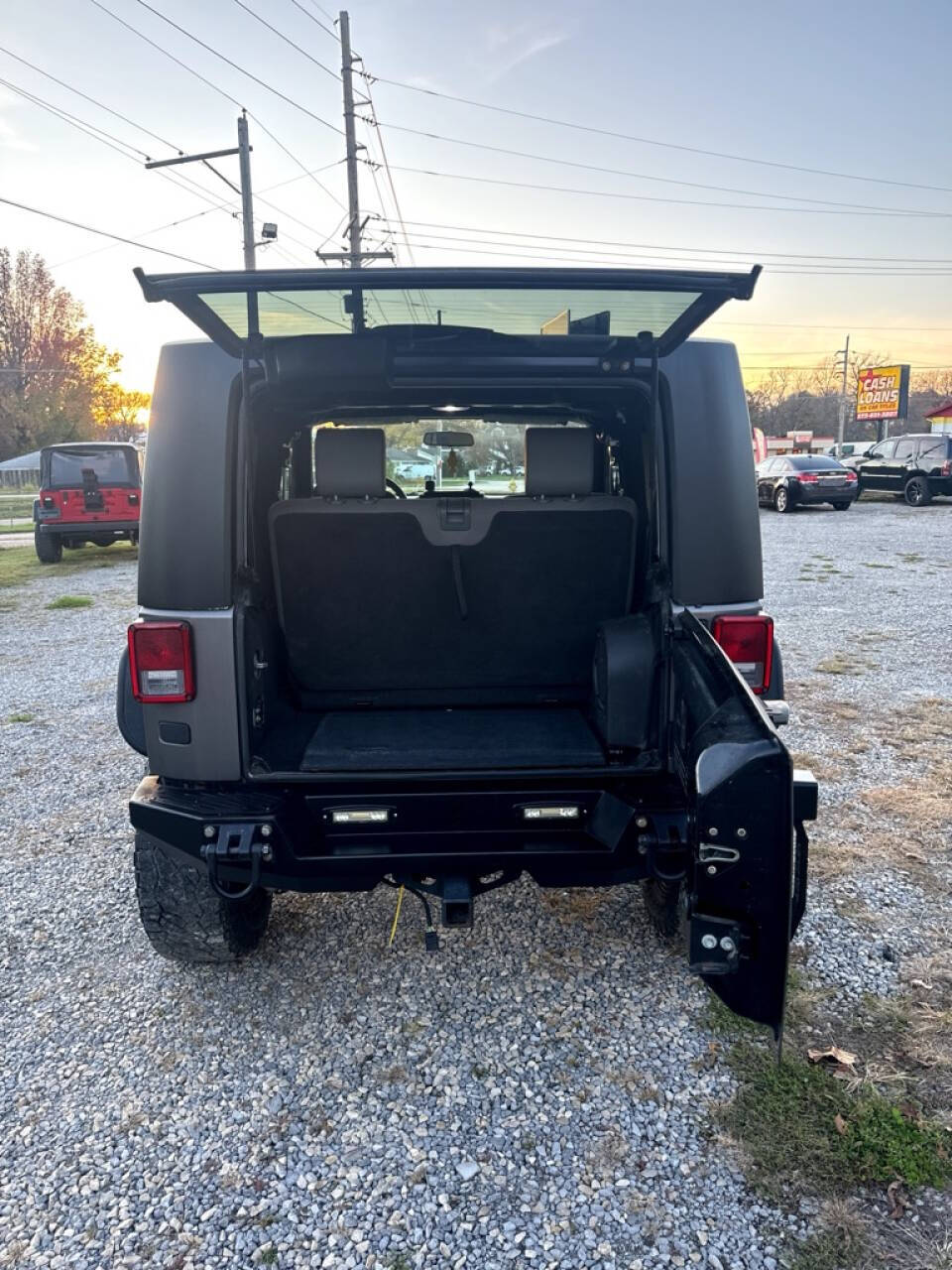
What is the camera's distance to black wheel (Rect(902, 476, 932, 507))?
2027cm

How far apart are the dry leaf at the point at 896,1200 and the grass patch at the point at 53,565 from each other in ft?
41.8

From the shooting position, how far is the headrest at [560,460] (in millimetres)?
2934

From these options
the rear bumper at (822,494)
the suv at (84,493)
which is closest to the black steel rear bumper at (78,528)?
the suv at (84,493)

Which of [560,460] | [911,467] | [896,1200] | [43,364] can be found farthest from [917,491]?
[43,364]

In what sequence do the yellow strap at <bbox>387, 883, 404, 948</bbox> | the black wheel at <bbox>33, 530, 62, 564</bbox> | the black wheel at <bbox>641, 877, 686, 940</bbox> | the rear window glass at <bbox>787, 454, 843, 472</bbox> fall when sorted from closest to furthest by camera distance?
the black wheel at <bbox>641, 877, 686, 940</bbox>
the yellow strap at <bbox>387, 883, 404, 948</bbox>
the black wheel at <bbox>33, 530, 62, 564</bbox>
the rear window glass at <bbox>787, 454, 843, 472</bbox>

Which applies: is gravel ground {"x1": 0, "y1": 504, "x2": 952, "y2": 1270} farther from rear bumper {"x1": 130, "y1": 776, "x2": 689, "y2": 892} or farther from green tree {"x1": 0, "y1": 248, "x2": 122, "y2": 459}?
green tree {"x1": 0, "y1": 248, "x2": 122, "y2": 459}

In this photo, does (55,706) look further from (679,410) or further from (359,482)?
(679,410)

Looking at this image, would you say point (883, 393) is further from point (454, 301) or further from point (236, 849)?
point (236, 849)

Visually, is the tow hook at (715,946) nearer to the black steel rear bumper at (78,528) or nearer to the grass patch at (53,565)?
the grass patch at (53,565)

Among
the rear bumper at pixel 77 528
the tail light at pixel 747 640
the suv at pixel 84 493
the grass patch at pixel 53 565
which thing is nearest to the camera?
the tail light at pixel 747 640

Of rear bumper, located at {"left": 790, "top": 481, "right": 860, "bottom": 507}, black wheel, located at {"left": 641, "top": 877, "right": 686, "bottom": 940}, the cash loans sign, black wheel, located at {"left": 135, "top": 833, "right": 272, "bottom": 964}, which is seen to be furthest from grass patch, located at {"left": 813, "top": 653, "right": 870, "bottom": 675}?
the cash loans sign

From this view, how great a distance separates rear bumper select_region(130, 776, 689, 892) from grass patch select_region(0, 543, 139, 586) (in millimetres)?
11308

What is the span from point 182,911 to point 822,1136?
1941mm

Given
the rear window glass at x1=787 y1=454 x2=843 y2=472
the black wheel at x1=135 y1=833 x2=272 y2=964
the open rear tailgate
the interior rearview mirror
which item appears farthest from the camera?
the rear window glass at x1=787 y1=454 x2=843 y2=472
